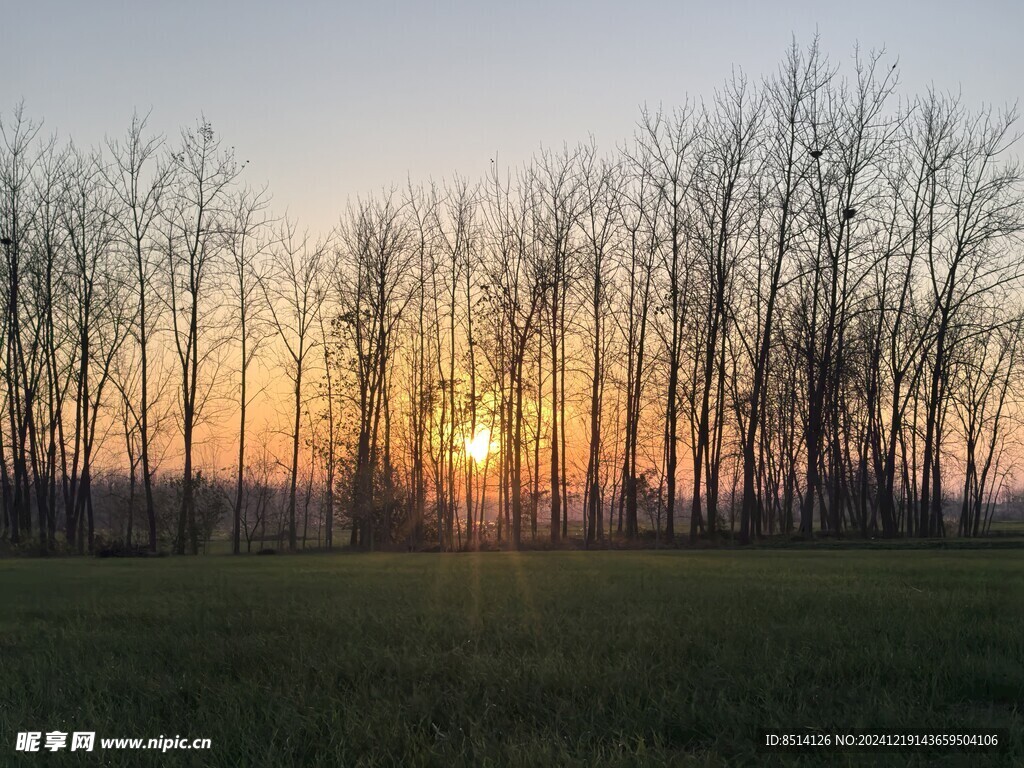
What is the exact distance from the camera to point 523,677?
4.48 m

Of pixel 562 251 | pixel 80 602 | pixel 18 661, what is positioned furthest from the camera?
pixel 562 251

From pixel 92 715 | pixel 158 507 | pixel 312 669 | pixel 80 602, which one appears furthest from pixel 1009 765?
pixel 158 507

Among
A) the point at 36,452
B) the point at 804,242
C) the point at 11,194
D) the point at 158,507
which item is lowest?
the point at 158,507

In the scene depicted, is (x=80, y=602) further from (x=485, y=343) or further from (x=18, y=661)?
(x=485, y=343)

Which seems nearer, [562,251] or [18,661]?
[18,661]

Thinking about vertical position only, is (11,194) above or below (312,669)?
above

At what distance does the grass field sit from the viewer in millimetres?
3449

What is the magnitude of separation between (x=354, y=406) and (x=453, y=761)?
36204 millimetres

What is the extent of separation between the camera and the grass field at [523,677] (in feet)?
11.3

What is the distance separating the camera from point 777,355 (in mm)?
40625

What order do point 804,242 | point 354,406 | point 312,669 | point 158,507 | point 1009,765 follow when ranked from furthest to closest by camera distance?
point 158,507 → point 354,406 → point 804,242 → point 312,669 → point 1009,765

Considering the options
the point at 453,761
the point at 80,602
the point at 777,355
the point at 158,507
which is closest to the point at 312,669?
the point at 453,761

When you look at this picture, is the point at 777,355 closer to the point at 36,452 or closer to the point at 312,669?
the point at 36,452

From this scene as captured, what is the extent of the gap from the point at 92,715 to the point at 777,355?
131 ft
